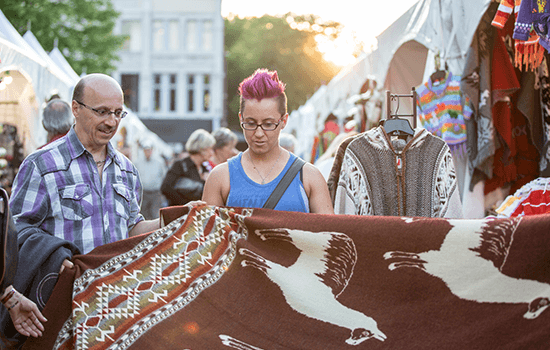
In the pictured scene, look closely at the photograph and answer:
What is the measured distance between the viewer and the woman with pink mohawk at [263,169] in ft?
8.97

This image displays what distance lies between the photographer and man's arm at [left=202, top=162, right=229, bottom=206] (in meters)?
2.84

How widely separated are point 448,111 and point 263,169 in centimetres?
206

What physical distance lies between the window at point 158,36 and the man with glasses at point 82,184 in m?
37.6

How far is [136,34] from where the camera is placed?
38.9 m

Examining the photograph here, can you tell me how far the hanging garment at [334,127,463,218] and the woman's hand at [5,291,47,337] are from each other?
180 centimetres

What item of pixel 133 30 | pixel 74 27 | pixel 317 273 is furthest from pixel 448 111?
pixel 133 30

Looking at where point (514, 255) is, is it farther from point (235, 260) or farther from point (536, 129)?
point (536, 129)

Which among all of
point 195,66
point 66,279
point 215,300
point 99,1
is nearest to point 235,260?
point 215,300

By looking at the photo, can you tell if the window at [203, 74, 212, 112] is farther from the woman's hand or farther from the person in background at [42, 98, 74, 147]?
the woman's hand

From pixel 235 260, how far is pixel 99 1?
20101 mm

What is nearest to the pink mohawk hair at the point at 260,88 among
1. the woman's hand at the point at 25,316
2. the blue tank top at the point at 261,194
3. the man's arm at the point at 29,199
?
the blue tank top at the point at 261,194

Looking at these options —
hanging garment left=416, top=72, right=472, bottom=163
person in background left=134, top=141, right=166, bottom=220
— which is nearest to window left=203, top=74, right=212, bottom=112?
person in background left=134, top=141, right=166, bottom=220

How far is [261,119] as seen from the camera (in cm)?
272

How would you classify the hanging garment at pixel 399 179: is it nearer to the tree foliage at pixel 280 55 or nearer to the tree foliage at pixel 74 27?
the tree foliage at pixel 74 27
